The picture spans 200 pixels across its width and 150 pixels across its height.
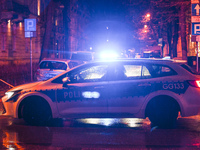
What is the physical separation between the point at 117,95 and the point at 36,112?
194 cm

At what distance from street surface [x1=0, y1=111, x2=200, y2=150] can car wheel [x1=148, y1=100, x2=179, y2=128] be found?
0.81 ft

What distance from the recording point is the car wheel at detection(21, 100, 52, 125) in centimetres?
810

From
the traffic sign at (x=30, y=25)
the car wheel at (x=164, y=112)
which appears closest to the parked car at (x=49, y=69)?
the traffic sign at (x=30, y=25)

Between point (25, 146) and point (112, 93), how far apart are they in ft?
7.94

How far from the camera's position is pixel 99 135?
7.18 meters

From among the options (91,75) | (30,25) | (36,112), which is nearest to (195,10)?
(30,25)

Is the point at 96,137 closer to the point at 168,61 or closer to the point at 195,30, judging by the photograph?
the point at 168,61

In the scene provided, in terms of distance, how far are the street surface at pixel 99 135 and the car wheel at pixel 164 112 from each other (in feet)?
0.81

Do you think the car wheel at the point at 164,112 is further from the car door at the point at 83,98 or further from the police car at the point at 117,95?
the car door at the point at 83,98

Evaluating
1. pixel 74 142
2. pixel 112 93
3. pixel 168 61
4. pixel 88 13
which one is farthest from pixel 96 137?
pixel 88 13

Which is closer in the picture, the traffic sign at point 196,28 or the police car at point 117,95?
the police car at point 117,95

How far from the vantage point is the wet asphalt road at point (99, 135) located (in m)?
6.37

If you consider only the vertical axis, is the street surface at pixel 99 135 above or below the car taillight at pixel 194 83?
below

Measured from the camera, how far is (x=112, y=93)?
310 inches
